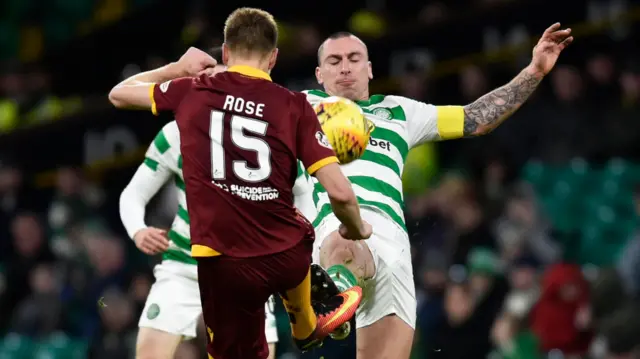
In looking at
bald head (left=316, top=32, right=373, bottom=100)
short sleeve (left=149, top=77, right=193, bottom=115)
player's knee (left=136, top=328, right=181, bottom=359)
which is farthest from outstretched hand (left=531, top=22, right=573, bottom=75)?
player's knee (left=136, top=328, right=181, bottom=359)

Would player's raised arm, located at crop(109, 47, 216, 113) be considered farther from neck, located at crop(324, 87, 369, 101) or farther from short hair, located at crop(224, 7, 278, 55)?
neck, located at crop(324, 87, 369, 101)

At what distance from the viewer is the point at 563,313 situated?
1189cm

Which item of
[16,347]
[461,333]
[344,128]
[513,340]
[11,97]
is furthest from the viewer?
[11,97]

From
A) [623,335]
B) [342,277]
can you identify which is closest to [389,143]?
[342,277]

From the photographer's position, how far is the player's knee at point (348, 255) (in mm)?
8023

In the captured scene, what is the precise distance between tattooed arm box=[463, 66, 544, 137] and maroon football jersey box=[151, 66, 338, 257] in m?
1.81

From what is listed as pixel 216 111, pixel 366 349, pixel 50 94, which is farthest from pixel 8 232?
pixel 216 111

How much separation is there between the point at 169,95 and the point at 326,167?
2.85ft

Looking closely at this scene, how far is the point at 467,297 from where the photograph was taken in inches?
472

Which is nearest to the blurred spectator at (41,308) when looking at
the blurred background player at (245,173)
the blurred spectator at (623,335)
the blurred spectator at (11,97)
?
the blurred spectator at (11,97)

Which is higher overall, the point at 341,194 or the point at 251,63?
the point at 251,63

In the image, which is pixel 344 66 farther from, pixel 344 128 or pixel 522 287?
pixel 522 287

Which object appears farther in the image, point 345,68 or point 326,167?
point 345,68

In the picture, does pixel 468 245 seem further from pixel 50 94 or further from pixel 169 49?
pixel 50 94
